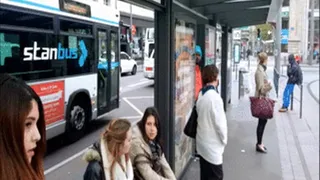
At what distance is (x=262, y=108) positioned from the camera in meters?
6.29

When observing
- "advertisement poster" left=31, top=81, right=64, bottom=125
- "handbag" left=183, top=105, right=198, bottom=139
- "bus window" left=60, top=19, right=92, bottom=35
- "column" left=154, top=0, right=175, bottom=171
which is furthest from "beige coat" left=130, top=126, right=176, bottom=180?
"bus window" left=60, top=19, right=92, bottom=35

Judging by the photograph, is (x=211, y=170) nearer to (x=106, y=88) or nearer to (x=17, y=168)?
(x=17, y=168)

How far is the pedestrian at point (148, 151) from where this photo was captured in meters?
3.01

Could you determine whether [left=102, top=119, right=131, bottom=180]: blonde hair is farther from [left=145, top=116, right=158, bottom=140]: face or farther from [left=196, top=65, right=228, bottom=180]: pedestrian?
[left=196, top=65, right=228, bottom=180]: pedestrian

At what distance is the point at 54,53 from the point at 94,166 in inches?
163

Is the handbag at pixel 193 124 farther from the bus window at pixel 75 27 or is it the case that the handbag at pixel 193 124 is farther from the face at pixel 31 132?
the bus window at pixel 75 27

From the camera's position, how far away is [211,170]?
4078mm

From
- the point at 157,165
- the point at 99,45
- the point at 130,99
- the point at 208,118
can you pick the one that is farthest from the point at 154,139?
the point at 130,99

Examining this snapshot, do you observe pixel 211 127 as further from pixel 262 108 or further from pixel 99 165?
pixel 262 108

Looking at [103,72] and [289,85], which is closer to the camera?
[103,72]

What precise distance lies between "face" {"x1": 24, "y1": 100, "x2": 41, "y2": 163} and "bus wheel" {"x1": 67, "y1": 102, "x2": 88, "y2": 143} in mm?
6105

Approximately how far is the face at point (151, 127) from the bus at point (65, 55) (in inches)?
104

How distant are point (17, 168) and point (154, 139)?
6.90ft

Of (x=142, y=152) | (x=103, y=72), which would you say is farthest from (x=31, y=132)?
(x=103, y=72)
